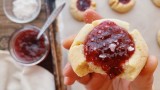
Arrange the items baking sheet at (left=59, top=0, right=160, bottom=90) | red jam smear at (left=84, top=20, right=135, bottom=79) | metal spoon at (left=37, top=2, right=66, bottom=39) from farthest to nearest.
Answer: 1. baking sheet at (left=59, top=0, right=160, bottom=90)
2. metal spoon at (left=37, top=2, right=66, bottom=39)
3. red jam smear at (left=84, top=20, right=135, bottom=79)

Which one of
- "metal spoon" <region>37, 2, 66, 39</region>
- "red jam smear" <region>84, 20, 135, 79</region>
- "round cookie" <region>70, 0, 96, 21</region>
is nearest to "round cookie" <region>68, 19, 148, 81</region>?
"red jam smear" <region>84, 20, 135, 79</region>

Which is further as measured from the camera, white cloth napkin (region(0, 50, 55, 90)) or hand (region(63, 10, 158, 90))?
white cloth napkin (region(0, 50, 55, 90))

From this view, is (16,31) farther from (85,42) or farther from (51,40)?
(85,42)

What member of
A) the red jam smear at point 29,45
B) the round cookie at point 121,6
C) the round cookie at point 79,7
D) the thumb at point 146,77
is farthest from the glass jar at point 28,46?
the thumb at point 146,77

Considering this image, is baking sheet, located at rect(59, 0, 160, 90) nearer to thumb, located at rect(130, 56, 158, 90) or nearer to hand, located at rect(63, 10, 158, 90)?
hand, located at rect(63, 10, 158, 90)

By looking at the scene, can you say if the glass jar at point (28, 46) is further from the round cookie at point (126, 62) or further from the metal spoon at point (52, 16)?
the round cookie at point (126, 62)

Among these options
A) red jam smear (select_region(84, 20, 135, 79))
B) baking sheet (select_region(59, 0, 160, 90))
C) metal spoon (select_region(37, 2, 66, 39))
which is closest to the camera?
red jam smear (select_region(84, 20, 135, 79))

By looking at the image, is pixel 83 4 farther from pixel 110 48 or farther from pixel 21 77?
pixel 110 48
